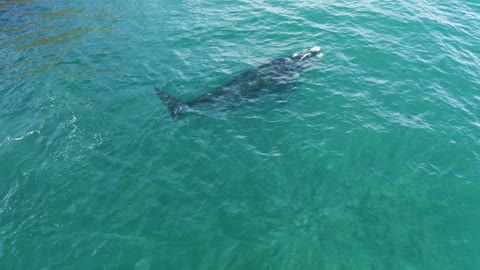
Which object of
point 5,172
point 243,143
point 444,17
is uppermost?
point 444,17

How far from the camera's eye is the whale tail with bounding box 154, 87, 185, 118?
25.4 metres

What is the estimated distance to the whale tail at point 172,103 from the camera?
25.4 meters

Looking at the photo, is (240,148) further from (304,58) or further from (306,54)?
(306,54)

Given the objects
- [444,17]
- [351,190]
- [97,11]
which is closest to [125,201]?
[351,190]

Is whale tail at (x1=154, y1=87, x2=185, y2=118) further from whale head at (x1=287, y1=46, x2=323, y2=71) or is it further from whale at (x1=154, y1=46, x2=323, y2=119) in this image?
whale head at (x1=287, y1=46, x2=323, y2=71)

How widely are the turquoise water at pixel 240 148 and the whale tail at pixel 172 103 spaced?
2.68 ft

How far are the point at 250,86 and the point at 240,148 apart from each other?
7.52 metres

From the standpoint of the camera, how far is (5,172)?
21.2 m

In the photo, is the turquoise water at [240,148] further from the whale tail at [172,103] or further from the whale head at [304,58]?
the whale head at [304,58]

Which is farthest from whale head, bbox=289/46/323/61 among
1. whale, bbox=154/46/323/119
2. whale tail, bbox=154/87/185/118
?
whale tail, bbox=154/87/185/118

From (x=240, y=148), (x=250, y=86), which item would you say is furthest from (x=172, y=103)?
(x=240, y=148)

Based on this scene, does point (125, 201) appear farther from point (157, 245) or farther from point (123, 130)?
point (123, 130)

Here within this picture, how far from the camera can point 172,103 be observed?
2598 centimetres

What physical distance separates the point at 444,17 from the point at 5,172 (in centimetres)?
4703
